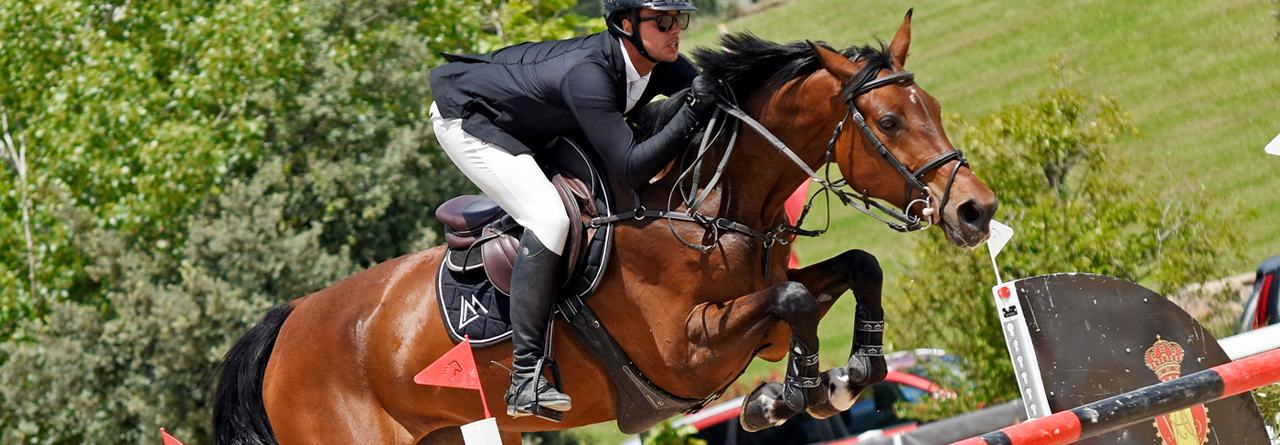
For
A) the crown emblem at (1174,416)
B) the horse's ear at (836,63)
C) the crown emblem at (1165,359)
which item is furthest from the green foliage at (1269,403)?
the horse's ear at (836,63)

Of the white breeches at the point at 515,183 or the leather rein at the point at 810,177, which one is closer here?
the leather rein at the point at 810,177

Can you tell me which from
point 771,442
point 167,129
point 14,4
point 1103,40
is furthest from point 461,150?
point 1103,40

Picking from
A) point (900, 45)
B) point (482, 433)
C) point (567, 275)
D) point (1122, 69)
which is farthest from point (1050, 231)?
point (1122, 69)

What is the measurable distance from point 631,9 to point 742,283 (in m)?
0.91

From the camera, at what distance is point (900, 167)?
2.95m

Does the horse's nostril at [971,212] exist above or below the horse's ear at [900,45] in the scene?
below

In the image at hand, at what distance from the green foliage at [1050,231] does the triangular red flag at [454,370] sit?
3.42m

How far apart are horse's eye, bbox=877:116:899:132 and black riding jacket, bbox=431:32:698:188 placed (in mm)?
593

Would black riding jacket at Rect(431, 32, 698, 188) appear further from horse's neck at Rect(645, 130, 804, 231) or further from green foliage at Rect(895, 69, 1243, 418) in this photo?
green foliage at Rect(895, 69, 1243, 418)

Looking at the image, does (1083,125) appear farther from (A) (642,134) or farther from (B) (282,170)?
(B) (282,170)

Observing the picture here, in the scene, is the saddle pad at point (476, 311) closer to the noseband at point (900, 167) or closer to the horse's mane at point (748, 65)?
the horse's mane at point (748, 65)

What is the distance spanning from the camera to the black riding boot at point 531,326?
11.0 feet

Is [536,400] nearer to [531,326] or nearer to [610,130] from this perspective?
[531,326]

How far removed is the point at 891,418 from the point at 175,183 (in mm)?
5839
